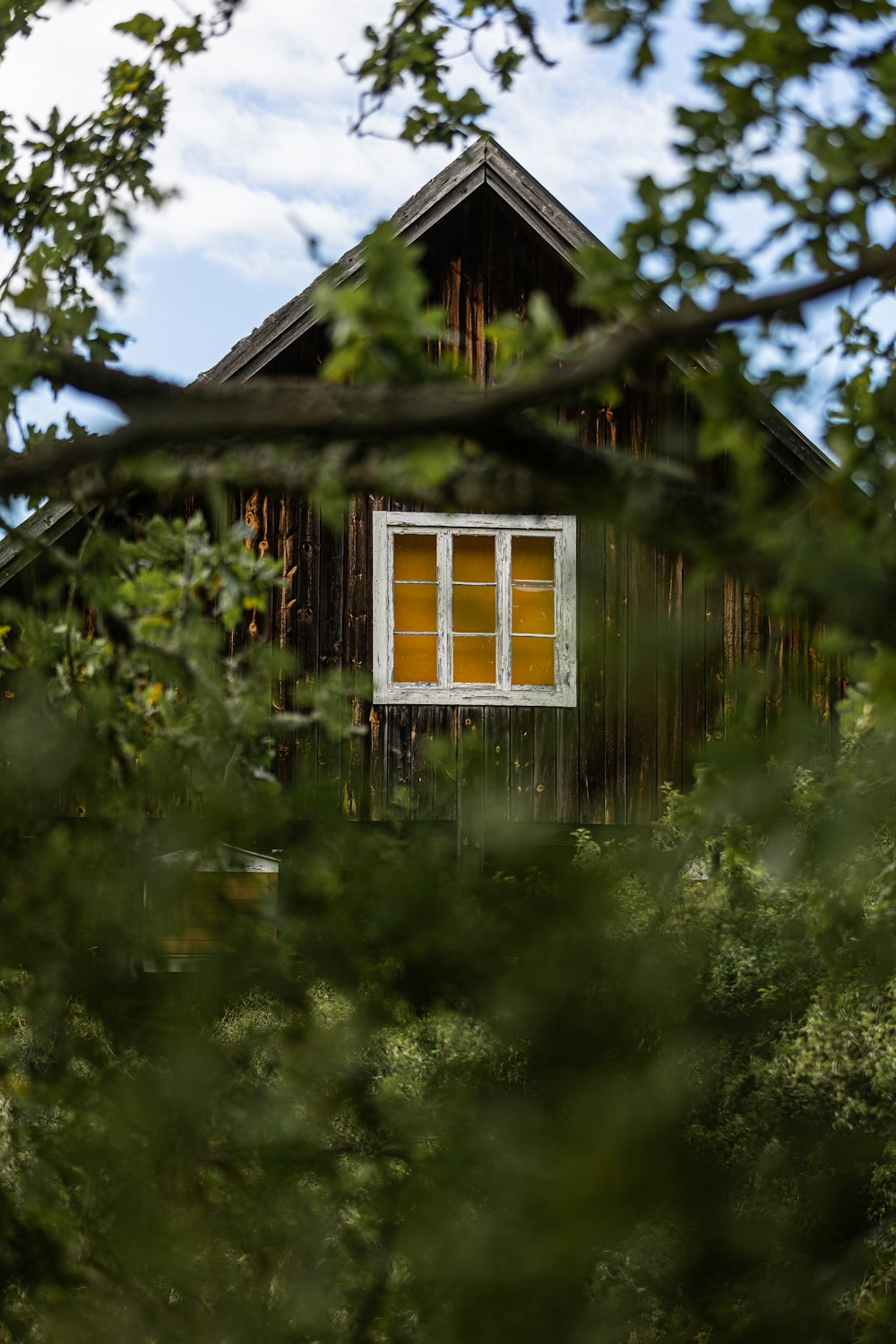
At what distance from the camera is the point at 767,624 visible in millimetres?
10641

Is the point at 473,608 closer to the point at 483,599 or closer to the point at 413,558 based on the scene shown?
the point at 483,599

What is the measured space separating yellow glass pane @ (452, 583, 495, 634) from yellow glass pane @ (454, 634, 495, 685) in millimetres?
65

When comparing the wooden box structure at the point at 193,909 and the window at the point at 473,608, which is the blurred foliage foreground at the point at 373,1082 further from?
the window at the point at 473,608

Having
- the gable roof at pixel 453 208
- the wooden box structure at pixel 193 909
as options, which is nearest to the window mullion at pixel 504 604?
the gable roof at pixel 453 208

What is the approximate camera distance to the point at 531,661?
1026cm

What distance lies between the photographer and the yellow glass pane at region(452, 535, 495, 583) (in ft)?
33.5

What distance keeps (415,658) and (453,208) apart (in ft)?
11.8

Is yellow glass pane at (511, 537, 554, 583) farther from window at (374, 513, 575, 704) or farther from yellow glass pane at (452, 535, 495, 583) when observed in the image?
yellow glass pane at (452, 535, 495, 583)

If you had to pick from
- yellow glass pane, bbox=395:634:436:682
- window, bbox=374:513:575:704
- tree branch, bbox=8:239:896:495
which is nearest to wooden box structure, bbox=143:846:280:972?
tree branch, bbox=8:239:896:495

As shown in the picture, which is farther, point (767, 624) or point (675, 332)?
point (767, 624)

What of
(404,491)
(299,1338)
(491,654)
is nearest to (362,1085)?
(299,1338)

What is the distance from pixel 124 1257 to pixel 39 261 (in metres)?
2.76

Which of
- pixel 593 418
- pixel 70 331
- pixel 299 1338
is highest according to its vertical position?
pixel 593 418

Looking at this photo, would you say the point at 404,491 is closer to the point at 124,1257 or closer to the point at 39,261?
the point at 124,1257
